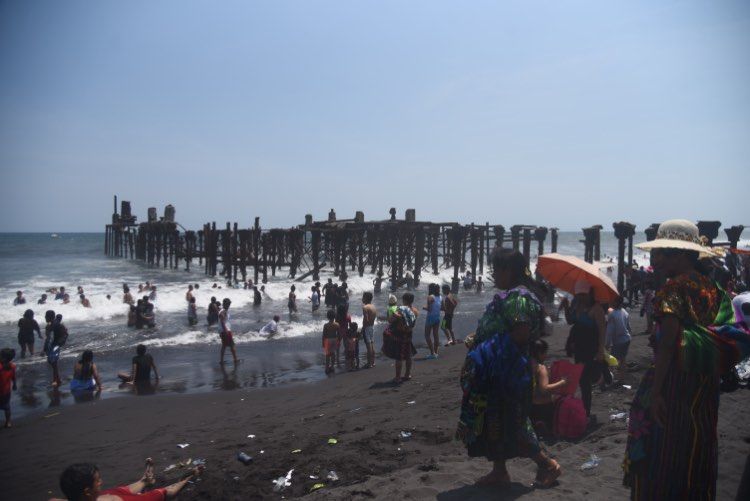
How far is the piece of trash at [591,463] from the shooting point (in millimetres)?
4051

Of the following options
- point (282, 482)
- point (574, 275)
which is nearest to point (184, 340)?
point (282, 482)

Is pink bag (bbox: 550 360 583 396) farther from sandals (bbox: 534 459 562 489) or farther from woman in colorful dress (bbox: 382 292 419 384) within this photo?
woman in colorful dress (bbox: 382 292 419 384)

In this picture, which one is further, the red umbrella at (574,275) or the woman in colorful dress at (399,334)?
the woman in colorful dress at (399,334)

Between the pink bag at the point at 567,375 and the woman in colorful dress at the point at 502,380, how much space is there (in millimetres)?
1340

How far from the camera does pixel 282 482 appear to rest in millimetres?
4383

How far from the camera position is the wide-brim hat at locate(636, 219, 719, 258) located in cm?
272

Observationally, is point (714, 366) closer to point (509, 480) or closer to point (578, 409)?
point (509, 480)

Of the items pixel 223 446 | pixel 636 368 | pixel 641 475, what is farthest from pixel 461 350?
pixel 641 475

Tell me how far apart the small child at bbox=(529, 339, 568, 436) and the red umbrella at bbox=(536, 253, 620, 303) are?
1032 millimetres

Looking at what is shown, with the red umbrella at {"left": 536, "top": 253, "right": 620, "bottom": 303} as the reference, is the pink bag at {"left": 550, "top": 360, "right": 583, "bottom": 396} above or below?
below

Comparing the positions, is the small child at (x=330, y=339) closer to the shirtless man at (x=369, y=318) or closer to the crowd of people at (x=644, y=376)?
the shirtless man at (x=369, y=318)

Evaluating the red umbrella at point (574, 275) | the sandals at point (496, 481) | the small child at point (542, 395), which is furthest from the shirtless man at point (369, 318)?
the sandals at point (496, 481)

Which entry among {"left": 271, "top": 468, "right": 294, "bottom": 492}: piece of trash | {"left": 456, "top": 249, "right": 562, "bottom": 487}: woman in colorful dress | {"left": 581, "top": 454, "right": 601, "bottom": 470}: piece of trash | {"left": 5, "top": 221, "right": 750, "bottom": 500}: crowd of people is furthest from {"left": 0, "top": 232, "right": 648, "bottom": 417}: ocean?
{"left": 456, "top": 249, "right": 562, "bottom": 487}: woman in colorful dress

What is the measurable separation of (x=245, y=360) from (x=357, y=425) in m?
6.99
